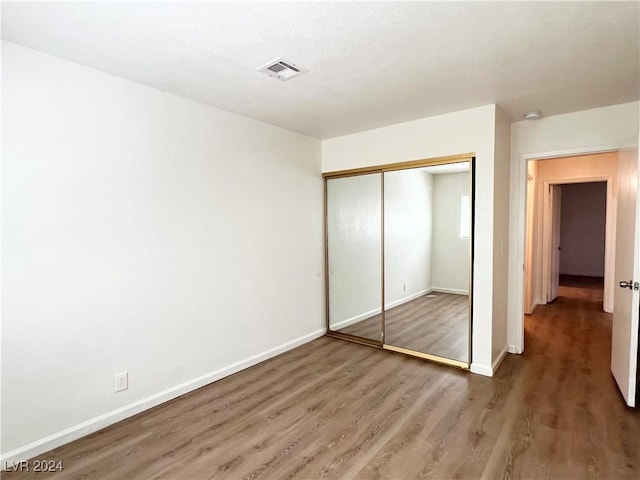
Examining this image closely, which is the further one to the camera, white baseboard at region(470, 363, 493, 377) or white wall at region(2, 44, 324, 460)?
white baseboard at region(470, 363, 493, 377)

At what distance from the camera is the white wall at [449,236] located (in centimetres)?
339

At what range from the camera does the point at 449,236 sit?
3.57 metres

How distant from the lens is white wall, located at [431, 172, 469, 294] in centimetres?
339

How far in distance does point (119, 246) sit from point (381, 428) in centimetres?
229

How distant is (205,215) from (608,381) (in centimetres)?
389

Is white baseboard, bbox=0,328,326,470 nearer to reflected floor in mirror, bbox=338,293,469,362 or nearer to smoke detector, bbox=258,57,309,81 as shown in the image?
reflected floor in mirror, bbox=338,293,469,362

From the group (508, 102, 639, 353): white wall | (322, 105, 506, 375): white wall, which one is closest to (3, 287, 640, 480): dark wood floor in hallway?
(322, 105, 506, 375): white wall

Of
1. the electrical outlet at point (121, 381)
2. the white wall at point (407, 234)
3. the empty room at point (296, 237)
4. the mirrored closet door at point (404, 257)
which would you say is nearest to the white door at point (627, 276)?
the empty room at point (296, 237)

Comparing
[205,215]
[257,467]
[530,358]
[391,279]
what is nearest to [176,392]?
[257,467]

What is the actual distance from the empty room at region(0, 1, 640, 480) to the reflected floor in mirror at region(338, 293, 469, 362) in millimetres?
33

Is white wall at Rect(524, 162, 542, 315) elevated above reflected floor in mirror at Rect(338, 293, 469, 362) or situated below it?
above

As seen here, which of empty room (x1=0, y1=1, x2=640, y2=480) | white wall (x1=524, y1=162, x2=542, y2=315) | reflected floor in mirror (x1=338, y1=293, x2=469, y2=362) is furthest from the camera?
white wall (x1=524, y1=162, x2=542, y2=315)

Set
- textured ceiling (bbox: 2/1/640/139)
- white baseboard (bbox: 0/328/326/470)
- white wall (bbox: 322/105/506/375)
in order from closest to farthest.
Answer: textured ceiling (bbox: 2/1/640/139) < white baseboard (bbox: 0/328/326/470) < white wall (bbox: 322/105/506/375)

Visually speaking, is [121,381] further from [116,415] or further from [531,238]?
[531,238]
